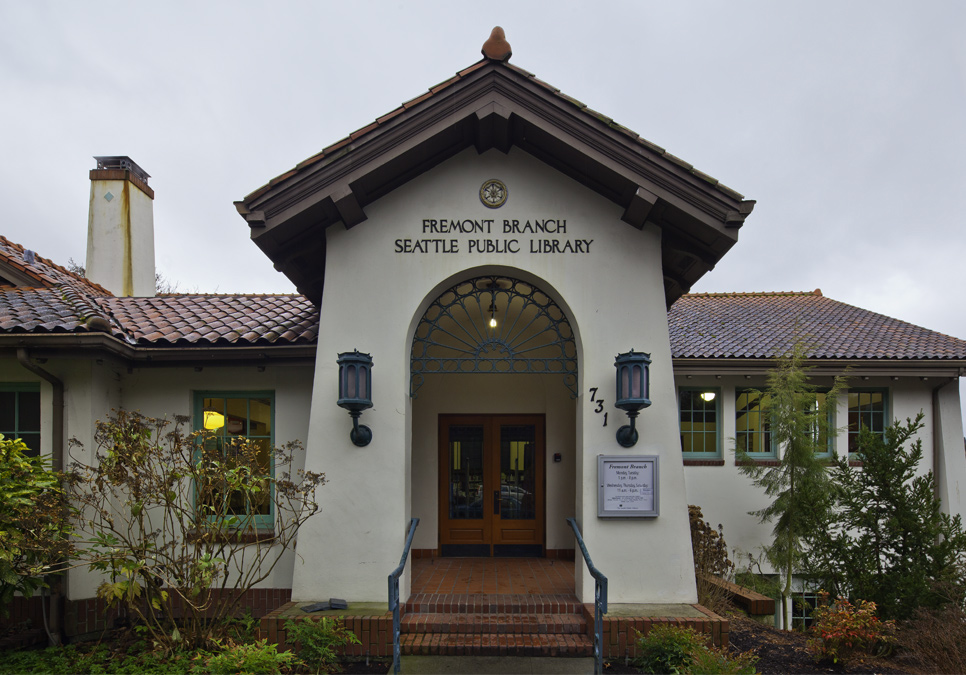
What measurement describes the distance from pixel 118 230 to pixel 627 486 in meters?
12.3

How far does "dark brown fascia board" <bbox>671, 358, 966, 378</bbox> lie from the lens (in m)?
Result: 10.6

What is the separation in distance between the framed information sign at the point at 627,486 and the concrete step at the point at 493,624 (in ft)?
3.96

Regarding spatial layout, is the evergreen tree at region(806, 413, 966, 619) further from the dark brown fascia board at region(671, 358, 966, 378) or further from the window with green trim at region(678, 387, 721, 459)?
the window with green trim at region(678, 387, 721, 459)

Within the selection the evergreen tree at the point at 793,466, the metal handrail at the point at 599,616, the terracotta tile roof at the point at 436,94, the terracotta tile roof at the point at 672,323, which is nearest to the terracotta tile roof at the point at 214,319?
the terracotta tile roof at the point at 672,323

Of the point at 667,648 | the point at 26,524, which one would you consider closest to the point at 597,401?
the point at 667,648

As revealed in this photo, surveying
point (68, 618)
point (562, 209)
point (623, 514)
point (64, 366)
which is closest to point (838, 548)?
point (623, 514)

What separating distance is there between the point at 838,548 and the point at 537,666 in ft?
14.3

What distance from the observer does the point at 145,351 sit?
750cm

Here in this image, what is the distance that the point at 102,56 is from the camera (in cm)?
A: 1450

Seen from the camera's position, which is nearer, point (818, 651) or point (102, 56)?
point (818, 651)

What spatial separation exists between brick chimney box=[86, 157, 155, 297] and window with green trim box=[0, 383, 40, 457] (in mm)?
5533

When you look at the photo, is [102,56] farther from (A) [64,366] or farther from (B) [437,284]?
(B) [437,284]

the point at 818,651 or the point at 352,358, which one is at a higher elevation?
the point at 352,358

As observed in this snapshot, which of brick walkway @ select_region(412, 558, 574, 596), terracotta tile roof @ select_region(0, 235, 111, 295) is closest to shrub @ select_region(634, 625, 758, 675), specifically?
brick walkway @ select_region(412, 558, 574, 596)
